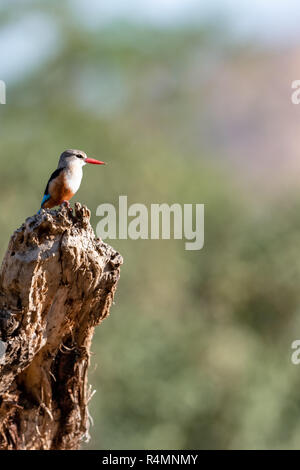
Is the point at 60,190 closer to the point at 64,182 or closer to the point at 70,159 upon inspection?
the point at 64,182

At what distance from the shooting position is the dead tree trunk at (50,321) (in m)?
5.69

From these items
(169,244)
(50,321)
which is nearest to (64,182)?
(50,321)

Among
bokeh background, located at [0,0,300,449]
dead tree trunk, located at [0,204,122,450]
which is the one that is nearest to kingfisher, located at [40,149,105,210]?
dead tree trunk, located at [0,204,122,450]

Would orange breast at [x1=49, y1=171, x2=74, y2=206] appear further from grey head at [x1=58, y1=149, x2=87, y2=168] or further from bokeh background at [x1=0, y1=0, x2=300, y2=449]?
bokeh background at [x1=0, y1=0, x2=300, y2=449]

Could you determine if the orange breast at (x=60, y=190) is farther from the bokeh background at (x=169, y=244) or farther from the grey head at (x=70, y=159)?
the bokeh background at (x=169, y=244)

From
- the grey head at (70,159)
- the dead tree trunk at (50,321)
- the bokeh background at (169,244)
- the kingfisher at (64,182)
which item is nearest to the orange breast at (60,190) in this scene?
the kingfisher at (64,182)

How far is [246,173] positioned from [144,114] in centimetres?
497

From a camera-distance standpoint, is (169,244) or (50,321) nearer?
(50,321)

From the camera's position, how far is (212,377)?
21.0 metres

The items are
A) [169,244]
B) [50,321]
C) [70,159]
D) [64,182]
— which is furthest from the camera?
[169,244]

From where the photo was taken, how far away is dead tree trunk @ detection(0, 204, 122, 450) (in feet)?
18.7

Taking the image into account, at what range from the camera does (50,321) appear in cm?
603
